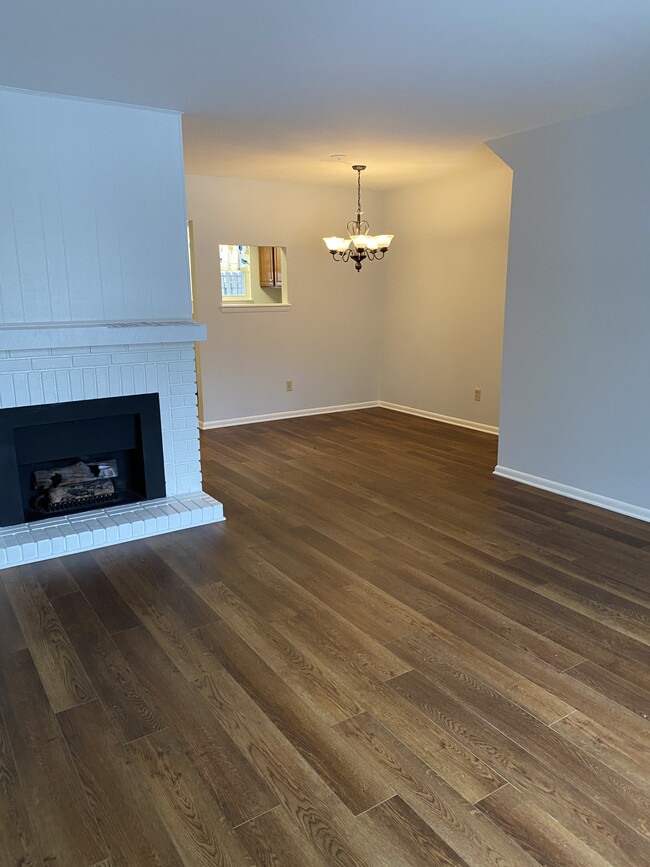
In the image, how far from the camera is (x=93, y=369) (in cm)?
368

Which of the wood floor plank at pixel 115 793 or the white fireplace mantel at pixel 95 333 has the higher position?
the white fireplace mantel at pixel 95 333

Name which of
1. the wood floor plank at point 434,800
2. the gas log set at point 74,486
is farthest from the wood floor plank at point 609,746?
the gas log set at point 74,486

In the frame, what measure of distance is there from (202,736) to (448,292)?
5.41 metres

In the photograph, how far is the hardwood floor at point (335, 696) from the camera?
5.50ft

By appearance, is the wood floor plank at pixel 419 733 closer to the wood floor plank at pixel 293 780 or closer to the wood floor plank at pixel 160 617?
the wood floor plank at pixel 293 780

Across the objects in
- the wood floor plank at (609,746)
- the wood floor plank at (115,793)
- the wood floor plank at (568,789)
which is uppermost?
the wood floor plank at (115,793)

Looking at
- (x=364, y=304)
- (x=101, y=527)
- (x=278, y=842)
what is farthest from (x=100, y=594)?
(x=364, y=304)

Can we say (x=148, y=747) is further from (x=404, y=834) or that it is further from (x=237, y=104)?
(x=237, y=104)

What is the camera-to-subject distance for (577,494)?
4324mm

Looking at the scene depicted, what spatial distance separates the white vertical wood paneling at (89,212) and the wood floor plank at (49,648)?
1512mm

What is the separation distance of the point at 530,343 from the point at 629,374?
79cm

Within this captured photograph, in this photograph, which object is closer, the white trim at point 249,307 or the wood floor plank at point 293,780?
the wood floor plank at point 293,780

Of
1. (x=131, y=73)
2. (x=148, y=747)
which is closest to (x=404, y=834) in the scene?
(x=148, y=747)

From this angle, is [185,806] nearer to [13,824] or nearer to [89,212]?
[13,824]
